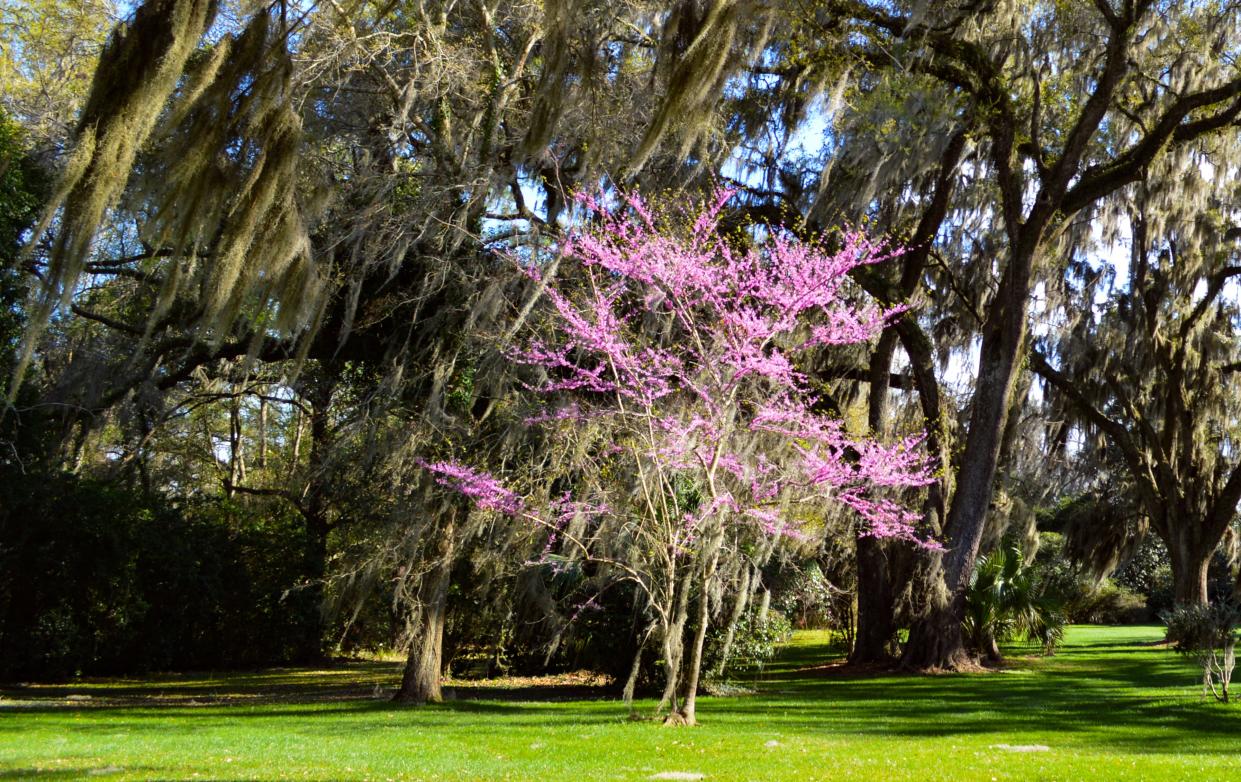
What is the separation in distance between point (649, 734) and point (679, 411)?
11.4ft

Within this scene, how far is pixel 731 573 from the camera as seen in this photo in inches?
452

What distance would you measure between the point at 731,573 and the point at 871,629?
19.8ft

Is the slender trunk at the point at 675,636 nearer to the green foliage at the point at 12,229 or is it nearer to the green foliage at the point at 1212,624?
the green foliage at the point at 1212,624

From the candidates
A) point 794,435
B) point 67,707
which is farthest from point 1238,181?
point 67,707

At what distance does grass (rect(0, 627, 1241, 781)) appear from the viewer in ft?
23.1

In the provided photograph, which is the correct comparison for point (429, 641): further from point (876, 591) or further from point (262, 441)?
point (262, 441)

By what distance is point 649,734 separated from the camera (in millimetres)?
8867

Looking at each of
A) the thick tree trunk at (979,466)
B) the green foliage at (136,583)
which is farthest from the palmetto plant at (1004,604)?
the green foliage at (136,583)

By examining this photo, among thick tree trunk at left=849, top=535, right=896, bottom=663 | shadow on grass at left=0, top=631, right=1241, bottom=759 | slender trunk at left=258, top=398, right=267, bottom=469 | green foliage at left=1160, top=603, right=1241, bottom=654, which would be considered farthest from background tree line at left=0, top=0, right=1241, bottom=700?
slender trunk at left=258, top=398, right=267, bottom=469

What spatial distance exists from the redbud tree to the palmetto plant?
4.70 m

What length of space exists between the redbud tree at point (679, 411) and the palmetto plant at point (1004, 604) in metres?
4.70

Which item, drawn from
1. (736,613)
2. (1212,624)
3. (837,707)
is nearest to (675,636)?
(736,613)

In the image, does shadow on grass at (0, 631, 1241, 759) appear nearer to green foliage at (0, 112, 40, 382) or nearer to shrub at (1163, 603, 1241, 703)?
shrub at (1163, 603, 1241, 703)

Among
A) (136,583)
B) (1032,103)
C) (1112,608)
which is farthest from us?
(1112,608)
